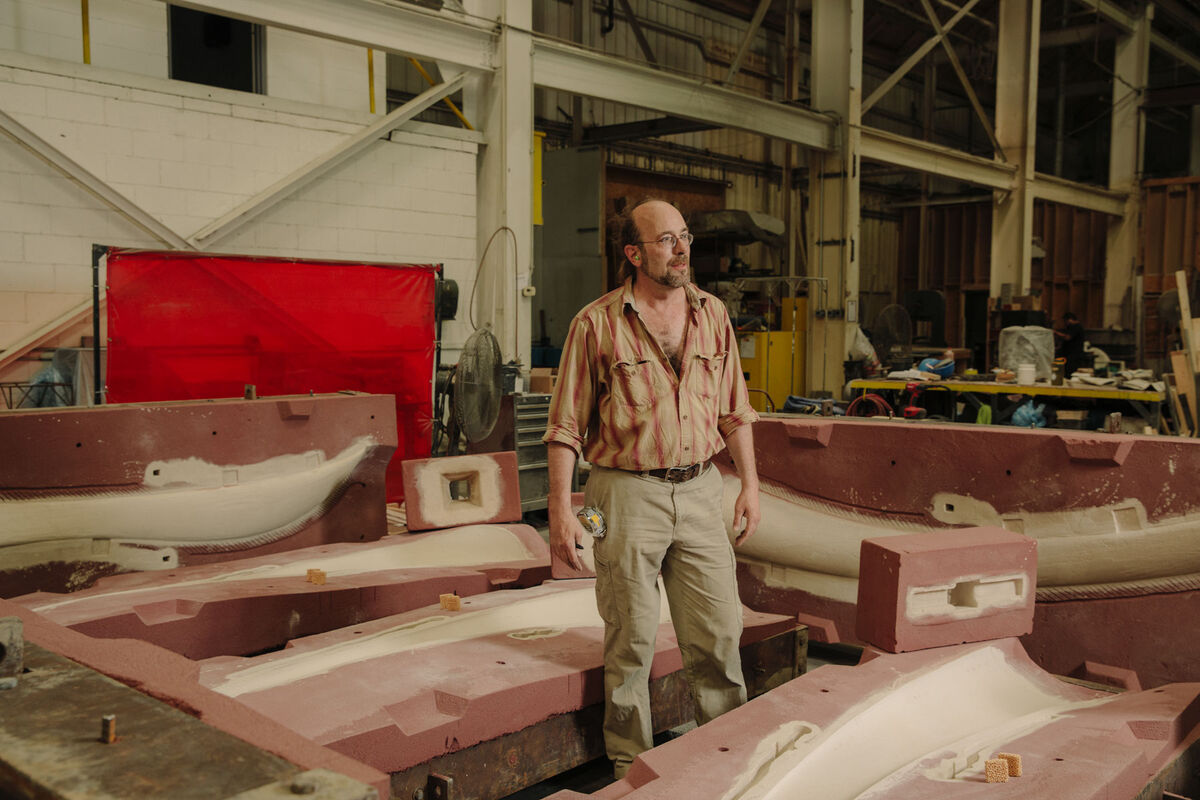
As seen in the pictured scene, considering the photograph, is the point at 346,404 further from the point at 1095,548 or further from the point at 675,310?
the point at 1095,548

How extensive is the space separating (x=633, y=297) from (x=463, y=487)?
2.57m

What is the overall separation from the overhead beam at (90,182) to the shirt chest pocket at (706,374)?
5906 millimetres

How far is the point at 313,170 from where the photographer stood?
8688 millimetres

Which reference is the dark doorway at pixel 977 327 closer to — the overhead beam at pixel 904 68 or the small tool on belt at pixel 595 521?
the overhead beam at pixel 904 68

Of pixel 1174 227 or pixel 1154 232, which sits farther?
pixel 1154 232

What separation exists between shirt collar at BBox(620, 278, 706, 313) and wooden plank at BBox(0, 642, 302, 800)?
2259 mm

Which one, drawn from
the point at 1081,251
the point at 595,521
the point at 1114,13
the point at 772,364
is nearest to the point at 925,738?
the point at 595,521

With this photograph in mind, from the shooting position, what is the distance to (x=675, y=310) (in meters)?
3.57

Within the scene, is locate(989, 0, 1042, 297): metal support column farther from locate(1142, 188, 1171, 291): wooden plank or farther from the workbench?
the workbench

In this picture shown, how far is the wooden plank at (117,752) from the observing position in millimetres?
1237

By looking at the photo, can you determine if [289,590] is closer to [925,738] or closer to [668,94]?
[925,738]

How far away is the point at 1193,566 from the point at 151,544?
471 cm

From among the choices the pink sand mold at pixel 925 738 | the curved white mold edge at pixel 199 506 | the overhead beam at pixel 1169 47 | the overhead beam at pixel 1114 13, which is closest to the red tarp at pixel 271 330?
the curved white mold edge at pixel 199 506

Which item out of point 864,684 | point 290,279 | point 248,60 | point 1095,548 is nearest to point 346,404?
point 290,279
